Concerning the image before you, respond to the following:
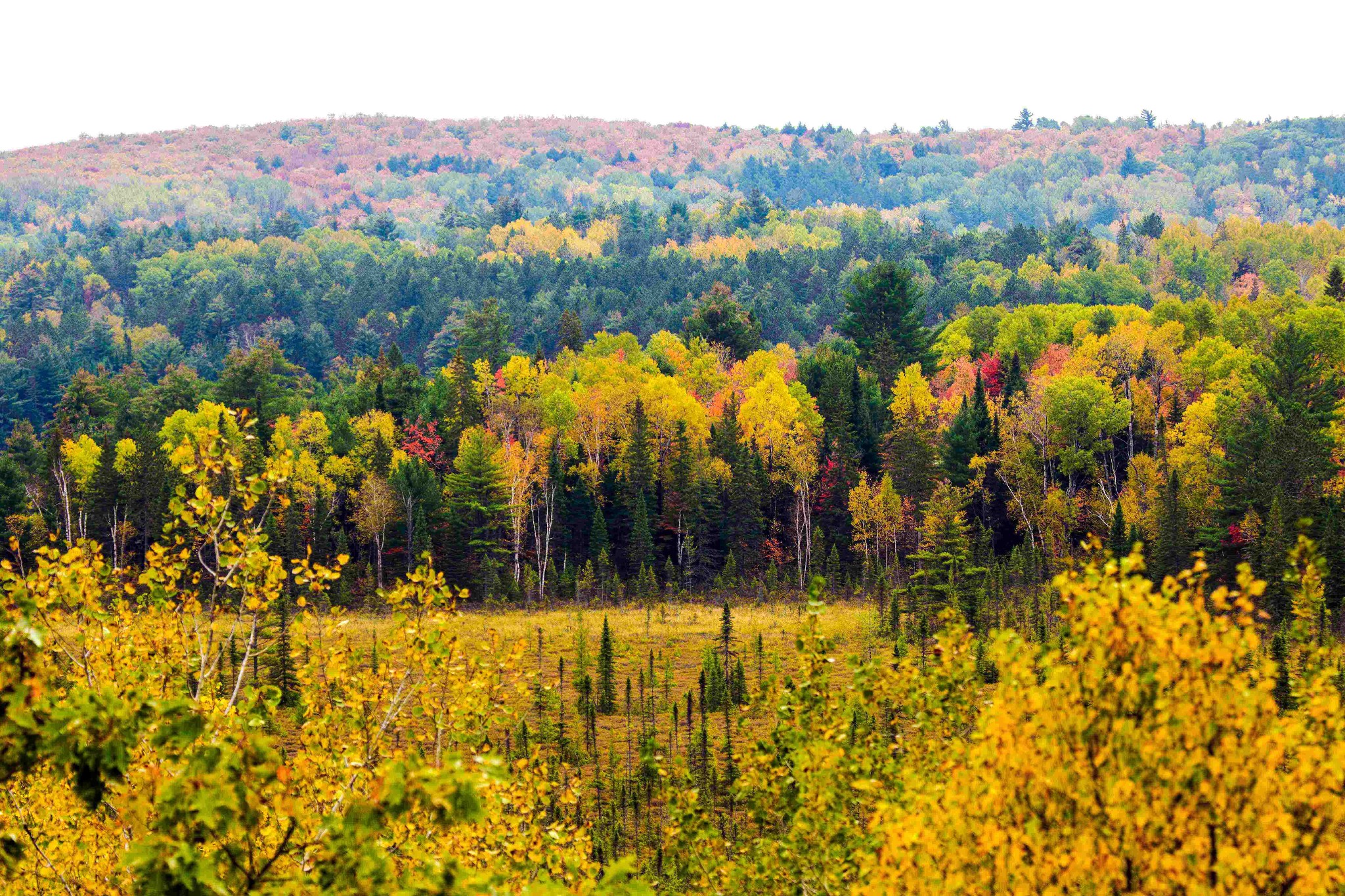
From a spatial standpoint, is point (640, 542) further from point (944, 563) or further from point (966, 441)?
point (944, 563)

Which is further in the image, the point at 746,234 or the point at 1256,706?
the point at 746,234

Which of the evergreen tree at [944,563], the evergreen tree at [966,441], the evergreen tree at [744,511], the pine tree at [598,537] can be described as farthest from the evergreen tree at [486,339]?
the evergreen tree at [944,563]

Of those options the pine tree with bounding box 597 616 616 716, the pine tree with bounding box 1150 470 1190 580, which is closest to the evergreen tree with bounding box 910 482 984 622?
the pine tree with bounding box 1150 470 1190 580

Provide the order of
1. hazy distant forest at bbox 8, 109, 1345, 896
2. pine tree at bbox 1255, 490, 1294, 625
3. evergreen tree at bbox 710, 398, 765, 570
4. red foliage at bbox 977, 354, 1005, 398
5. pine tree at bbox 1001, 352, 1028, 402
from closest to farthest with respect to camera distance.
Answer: hazy distant forest at bbox 8, 109, 1345, 896 < pine tree at bbox 1255, 490, 1294, 625 < evergreen tree at bbox 710, 398, 765, 570 < pine tree at bbox 1001, 352, 1028, 402 < red foliage at bbox 977, 354, 1005, 398

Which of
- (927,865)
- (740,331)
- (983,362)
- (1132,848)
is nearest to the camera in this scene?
(1132,848)

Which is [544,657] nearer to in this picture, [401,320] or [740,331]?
[740,331]

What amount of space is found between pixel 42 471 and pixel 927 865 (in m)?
80.2

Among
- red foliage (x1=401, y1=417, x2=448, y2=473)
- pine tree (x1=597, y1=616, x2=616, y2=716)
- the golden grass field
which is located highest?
red foliage (x1=401, y1=417, x2=448, y2=473)

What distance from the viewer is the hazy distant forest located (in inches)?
376

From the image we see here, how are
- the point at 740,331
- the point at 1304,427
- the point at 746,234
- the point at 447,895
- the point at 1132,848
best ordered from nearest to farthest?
the point at 447,895 → the point at 1132,848 → the point at 1304,427 → the point at 740,331 → the point at 746,234

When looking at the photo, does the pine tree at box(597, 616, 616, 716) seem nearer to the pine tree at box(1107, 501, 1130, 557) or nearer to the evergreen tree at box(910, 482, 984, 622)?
the evergreen tree at box(910, 482, 984, 622)

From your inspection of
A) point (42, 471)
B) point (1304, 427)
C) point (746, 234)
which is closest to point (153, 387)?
point (42, 471)

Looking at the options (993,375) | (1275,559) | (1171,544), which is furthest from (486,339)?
(1275,559)

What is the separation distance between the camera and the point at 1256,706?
31.6ft
